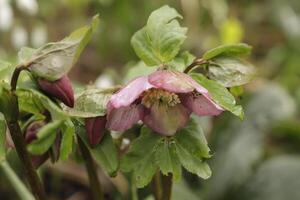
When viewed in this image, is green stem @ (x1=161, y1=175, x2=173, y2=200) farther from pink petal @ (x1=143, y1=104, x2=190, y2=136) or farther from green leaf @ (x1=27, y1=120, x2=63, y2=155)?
green leaf @ (x1=27, y1=120, x2=63, y2=155)

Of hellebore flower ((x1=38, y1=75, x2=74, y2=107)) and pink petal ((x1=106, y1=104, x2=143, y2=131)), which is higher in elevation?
hellebore flower ((x1=38, y1=75, x2=74, y2=107))

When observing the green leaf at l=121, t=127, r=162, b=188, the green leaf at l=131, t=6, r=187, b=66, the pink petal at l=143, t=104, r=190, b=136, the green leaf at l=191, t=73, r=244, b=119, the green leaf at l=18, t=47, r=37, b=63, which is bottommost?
the green leaf at l=121, t=127, r=162, b=188

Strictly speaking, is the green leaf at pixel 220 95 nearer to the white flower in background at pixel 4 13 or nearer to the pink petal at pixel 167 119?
the pink petal at pixel 167 119

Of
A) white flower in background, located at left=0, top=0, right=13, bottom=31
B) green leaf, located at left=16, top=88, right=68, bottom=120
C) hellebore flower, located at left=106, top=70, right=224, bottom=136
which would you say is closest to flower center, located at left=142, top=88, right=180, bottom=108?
hellebore flower, located at left=106, top=70, right=224, bottom=136

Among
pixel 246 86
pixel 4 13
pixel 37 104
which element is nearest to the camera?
pixel 37 104

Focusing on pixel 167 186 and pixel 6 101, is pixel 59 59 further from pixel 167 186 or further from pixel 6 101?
pixel 167 186

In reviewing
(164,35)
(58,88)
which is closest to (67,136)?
(58,88)

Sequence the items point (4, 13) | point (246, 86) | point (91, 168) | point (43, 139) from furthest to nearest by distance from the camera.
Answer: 1. point (246, 86)
2. point (4, 13)
3. point (91, 168)
4. point (43, 139)
